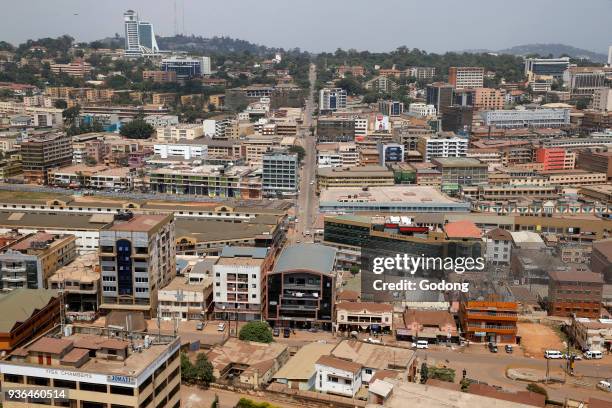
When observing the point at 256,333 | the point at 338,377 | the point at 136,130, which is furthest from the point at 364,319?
the point at 136,130

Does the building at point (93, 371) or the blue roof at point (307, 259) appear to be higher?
the building at point (93, 371)

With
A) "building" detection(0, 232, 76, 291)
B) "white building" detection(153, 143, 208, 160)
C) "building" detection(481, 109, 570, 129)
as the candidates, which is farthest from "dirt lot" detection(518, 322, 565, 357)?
"building" detection(481, 109, 570, 129)

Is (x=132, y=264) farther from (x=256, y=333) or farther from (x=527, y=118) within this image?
(x=527, y=118)

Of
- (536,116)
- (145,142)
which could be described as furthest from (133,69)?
(536,116)

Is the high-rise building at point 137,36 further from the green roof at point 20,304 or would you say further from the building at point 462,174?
the green roof at point 20,304

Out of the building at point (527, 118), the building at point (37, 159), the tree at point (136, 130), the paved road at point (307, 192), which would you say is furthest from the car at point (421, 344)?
the building at point (527, 118)

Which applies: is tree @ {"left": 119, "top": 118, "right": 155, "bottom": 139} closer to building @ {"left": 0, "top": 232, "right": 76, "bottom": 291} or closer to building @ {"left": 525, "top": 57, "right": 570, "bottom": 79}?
building @ {"left": 0, "top": 232, "right": 76, "bottom": 291}

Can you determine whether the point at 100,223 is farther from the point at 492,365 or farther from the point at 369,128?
the point at 369,128
